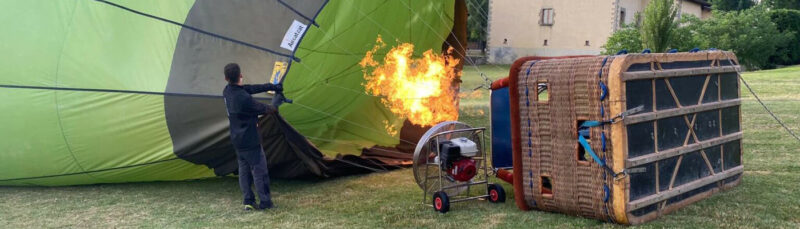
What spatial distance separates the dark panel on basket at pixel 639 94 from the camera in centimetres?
465

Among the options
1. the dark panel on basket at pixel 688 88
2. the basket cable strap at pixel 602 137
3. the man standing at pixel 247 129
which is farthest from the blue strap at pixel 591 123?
the man standing at pixel 247 129

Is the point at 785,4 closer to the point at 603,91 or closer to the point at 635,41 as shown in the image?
the point at 635,41

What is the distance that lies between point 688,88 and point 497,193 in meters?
1.82

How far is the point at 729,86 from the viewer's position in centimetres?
602

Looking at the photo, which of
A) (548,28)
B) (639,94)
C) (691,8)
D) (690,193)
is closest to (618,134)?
(639,94)

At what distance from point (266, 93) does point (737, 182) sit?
15.3ft

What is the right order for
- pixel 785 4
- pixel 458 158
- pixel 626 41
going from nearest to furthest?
pixel 458 158 → pixel 626 41 → pixel 785 4

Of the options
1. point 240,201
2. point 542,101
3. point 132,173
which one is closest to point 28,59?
point 132,173

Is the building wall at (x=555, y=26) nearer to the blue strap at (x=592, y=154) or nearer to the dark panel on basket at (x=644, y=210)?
the dark panel on basket at (x=644, y=210)

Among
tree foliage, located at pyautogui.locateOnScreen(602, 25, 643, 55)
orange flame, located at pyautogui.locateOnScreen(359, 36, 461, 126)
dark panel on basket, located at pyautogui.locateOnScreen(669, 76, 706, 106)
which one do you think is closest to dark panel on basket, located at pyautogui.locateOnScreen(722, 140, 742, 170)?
dark panel on basket, located at pyautogui.locateOnScreen(669, 76, 706, 106)

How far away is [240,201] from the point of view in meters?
6.22

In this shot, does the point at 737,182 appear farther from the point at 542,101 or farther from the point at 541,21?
the point at 541,21

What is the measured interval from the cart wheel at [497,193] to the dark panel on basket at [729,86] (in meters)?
2.20

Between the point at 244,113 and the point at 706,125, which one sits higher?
the point at 244,113
